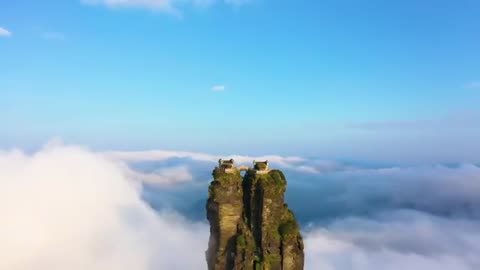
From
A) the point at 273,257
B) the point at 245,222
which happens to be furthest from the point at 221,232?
the point at 273,257

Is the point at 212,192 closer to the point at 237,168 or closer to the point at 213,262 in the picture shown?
the point at 237,168

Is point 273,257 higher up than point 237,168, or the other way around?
point 237,168

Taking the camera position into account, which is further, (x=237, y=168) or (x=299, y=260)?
(x=237, y=168)

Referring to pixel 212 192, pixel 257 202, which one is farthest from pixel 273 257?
pixel 212 192

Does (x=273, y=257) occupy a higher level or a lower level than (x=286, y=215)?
lower

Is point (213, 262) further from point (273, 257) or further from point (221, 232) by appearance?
point (273, 257)

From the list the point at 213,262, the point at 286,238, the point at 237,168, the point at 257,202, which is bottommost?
the point at 213,262
